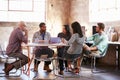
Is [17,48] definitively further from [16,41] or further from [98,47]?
[98,47]

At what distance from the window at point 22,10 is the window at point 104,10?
1.96m

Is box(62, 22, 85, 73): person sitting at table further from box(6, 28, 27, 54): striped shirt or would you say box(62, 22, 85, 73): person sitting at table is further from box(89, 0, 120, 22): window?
box(89, 0, 120, 22): window

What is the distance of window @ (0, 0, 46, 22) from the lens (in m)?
9.66

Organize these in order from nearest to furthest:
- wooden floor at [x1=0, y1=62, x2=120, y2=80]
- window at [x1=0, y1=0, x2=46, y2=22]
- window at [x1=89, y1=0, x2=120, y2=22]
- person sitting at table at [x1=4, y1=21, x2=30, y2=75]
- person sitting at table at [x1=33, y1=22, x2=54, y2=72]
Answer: wooden floor at [x1=0, y1=62, x2=120, y2=80]
person sitting at table at [x1=4, y1=21, x2=30, y2=75]
person sitting at table at [x1=33, y1=22, x2=54, y2=72]
window at [x1=89, y1=0, x2=120, y2=22]
window at [x1=0, y1=0, x2=46, y2=22]

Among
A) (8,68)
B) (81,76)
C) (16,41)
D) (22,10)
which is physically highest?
(22,10)

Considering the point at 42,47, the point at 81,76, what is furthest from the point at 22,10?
the point at 81,76

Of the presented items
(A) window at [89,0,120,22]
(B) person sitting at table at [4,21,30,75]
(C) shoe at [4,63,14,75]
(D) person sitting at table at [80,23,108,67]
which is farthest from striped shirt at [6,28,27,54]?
(A) window at [89,0,120,22]

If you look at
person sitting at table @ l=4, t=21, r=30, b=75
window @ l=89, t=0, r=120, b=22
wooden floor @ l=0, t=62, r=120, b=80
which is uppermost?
window @ l=89, t=0, r=120, b=22

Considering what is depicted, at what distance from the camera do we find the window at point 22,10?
966cm

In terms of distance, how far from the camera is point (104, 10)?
28.1ft

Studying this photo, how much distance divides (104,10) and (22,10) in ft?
9.89

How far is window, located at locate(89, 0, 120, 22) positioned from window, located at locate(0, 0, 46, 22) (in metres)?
1.96

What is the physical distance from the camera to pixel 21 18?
9.88m

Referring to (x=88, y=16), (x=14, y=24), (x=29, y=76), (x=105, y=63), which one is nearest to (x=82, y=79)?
(x=29, y=76)
